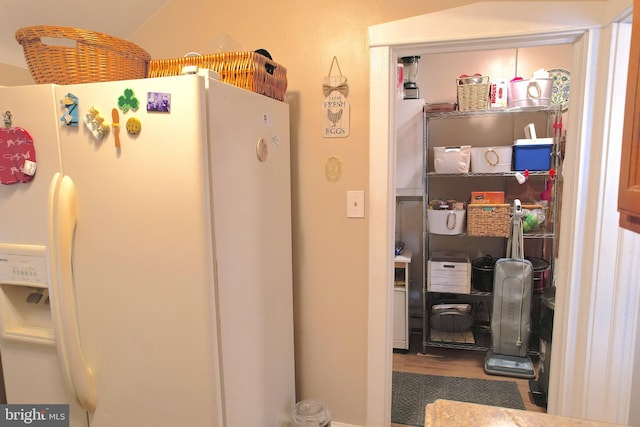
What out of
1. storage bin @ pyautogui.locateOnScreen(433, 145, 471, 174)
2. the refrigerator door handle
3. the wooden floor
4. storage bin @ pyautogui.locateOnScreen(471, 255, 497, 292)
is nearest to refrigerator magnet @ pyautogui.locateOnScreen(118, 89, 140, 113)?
the refrigerator door handle

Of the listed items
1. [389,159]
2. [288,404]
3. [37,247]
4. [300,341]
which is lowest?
[288,404]

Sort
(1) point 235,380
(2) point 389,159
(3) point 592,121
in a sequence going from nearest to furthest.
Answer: (1) point 235,380 < (3) point 592,121 < (2) point 389,159

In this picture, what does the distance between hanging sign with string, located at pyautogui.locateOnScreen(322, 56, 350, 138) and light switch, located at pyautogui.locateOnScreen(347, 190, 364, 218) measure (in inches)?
10.7

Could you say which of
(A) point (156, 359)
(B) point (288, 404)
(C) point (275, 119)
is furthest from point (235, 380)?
(C) point (275, 119)

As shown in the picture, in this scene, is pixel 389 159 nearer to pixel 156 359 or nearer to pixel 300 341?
pixel 300 341

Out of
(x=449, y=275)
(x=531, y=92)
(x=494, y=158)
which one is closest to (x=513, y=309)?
(x=449, y=275)

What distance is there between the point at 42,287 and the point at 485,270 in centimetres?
267

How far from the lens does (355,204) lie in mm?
1726

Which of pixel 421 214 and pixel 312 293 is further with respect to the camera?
pixel 421 214

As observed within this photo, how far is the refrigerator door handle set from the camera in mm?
1136

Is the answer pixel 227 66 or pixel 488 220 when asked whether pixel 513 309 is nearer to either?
pixel 488 220

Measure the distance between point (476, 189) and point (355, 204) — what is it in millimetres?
1730

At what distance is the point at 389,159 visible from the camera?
165cm

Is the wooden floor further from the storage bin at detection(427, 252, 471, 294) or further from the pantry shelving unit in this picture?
the storage bin at detection(427, 252, 471, 294)
